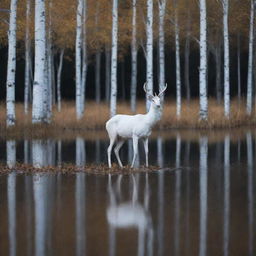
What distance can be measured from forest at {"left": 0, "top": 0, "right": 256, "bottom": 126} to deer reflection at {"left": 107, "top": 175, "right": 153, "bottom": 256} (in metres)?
14.7

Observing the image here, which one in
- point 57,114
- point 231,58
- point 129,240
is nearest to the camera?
point 129,240

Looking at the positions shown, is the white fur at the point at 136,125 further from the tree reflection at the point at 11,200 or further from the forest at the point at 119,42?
the forest at the point at 119,42

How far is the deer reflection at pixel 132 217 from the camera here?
10141 mm

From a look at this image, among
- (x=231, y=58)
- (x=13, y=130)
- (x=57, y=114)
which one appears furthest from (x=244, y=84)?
(x=13, y=130)

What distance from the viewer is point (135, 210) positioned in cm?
1247

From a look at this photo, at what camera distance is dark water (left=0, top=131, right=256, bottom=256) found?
991 centimetres

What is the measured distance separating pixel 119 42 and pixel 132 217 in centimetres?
3656

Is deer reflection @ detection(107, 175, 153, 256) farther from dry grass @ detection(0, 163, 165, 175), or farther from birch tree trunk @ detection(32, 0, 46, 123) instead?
birch tree trunk @ detection(32, 0, 46, 123)

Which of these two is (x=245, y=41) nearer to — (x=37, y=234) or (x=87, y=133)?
(x=87, y=133)

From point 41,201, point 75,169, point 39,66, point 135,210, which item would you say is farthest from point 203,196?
point 39,66

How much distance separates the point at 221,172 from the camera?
57.7 feet

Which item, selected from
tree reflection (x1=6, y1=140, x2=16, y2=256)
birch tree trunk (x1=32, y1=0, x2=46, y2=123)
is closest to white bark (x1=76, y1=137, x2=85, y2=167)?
tree reflection (x1=6, y1=140, x2=16, y2=256)

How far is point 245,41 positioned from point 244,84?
9.69m

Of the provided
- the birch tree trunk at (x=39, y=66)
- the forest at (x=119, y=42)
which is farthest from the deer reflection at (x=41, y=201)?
the forest at (x=119, y=42)
